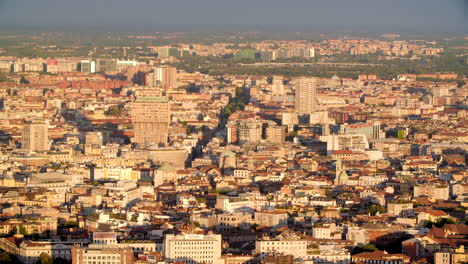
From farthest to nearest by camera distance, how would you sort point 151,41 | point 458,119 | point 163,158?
point 151,41 < point 458,119 < point 163,158

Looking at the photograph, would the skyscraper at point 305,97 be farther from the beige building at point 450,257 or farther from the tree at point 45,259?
the tree at point 45,259

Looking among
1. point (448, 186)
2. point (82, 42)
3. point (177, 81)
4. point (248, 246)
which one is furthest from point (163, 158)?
point (82, 42)

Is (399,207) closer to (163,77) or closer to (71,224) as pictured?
(71,224)

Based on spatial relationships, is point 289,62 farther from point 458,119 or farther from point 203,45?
point 458,119

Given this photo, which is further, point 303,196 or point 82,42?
point 82,42

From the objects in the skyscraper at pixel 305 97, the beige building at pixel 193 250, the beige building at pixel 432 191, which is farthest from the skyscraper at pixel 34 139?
the beige building at pixel 193 250

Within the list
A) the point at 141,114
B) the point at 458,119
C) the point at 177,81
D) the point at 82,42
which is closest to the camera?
the point at 141,114

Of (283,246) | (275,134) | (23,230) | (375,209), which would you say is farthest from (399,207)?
(275,134)
